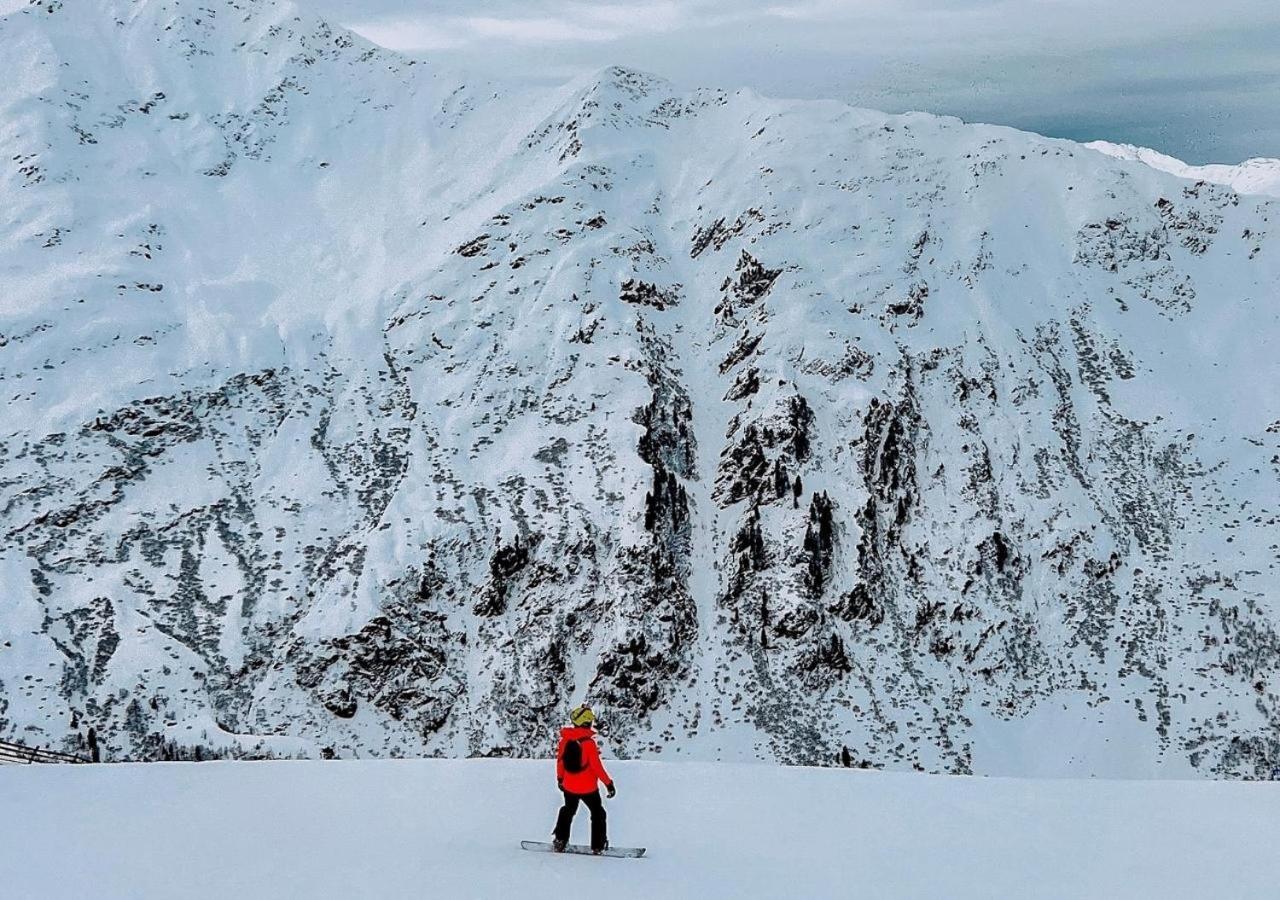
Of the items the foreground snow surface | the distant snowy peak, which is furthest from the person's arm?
the distant snowy peak

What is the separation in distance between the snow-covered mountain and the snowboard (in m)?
33.0

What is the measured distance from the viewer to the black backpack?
10133mm

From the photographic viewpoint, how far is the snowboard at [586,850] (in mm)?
10102

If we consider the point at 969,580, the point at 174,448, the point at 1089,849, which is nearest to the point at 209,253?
the point at 174,448

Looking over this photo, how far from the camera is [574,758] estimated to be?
10.2 metres

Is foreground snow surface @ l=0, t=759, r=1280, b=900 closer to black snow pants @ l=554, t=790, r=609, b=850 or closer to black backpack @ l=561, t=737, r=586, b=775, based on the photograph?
black snow pants @ l=554, t=790, r=609, b=850

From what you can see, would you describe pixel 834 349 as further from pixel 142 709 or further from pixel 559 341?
pixel 142 709

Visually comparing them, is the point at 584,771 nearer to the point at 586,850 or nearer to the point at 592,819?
the point at 592,819

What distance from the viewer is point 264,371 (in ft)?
204

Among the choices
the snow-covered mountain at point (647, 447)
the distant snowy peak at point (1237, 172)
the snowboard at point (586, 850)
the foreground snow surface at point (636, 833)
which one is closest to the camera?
the foreground snow surface at point (636, 833)

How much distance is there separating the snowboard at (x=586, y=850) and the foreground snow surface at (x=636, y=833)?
16cm

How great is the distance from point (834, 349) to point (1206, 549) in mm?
23394

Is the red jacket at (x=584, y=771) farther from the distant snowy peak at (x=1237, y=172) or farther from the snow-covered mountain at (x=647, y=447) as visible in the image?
the distant snowy peak at (x=1237, y=172)

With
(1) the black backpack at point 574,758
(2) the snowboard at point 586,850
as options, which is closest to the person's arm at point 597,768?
(1) the black backpack at point 574,758
